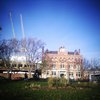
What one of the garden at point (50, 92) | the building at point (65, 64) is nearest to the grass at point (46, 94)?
the garden at point (50, 92)

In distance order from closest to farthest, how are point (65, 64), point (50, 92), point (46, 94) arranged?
point (46, 94) < point (50, 92) < point (65, 64)

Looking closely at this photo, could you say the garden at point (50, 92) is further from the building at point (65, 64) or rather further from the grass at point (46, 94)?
the building at point (65, 64)

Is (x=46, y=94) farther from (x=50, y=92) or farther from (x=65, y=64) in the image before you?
(x=65, y=64)

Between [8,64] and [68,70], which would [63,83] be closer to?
[8,64]

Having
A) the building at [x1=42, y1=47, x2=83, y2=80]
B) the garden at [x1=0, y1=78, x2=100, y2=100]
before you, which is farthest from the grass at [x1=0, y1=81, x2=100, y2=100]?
the building at [x1=42, y1=47, x2=83, y2=80]

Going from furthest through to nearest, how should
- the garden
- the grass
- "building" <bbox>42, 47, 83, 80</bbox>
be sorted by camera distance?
1. "building" <bbox>42, 47, 83, 80</bbox>
2. the garden
3. the grass

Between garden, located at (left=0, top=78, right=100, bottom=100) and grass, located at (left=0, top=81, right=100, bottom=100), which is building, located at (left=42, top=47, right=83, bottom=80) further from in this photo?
grass, located at (left=0, top=81, right=100, bottom=100)

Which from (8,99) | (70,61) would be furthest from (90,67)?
(8,99)

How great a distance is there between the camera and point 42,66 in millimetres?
53531

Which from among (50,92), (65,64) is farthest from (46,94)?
(65,64)

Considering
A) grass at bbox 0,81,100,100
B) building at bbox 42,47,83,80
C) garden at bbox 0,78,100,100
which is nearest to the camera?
grass at bbox 0,81,100,100

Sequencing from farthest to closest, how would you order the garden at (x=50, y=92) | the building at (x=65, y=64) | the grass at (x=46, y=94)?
1. the building at (x=65, y=64)
2. the garden at (x=50, y=92)
3. the grass at (x=46, y=94)

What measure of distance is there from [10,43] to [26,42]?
5390mm

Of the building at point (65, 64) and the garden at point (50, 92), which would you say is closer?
the garden at point (50, 92)
